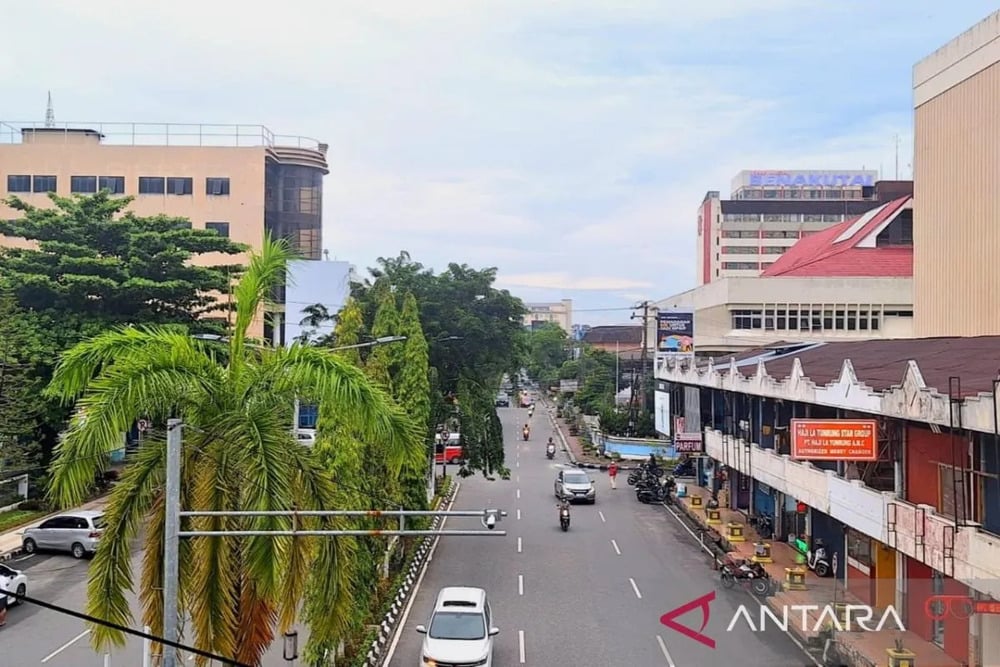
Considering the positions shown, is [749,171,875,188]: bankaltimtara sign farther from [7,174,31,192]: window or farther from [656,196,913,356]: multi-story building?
[7,174,31,192]: window

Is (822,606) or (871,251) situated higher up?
(871,251)

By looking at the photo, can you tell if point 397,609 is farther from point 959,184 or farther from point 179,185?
point 179,185

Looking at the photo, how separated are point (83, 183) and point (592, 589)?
3941cm

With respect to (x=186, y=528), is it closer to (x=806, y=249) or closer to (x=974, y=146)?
(x=974, y=146)

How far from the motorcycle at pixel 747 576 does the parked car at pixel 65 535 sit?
52.4 feet

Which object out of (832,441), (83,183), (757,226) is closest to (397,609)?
(832,441)

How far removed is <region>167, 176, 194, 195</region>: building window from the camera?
48438 millimetres

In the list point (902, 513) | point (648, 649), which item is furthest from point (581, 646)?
point (902, 513)

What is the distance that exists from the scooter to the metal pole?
17637 mm

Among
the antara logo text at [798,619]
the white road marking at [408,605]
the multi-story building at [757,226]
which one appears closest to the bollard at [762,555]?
the antara logo text at [798,619]

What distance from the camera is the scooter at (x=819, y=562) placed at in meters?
21.8

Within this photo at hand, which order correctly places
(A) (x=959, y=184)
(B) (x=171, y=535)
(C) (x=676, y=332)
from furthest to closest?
1. (C) (x=676, y=332)
2. (A) (x=959, y=184)
3. (B) (x=171, y=535)

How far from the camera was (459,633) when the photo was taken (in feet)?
50.0

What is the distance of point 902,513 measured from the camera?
1526 cm
